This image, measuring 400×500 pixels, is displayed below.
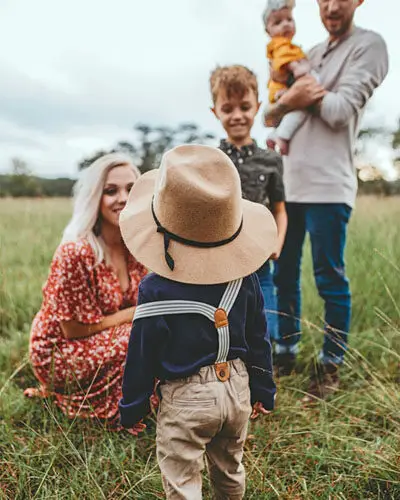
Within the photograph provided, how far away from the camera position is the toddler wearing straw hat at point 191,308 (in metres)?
1.28

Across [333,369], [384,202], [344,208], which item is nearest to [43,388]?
[333,369]

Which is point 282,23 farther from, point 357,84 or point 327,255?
point 327,255

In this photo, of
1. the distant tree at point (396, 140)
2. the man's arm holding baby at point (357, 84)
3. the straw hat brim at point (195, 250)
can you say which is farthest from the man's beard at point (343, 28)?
the distant tree at point (396, 140)

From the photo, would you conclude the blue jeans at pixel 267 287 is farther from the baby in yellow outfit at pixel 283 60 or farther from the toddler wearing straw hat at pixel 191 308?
the toddler wearing straw hat at pixel 191 308

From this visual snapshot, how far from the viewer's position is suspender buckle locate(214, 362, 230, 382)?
4.35 ft

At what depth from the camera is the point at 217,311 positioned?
1.30 metres

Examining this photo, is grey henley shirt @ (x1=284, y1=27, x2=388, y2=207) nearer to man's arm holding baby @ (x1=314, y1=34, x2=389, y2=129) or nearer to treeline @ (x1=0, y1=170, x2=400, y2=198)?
man's arm holding baby @ (x1=314, y1=34, x2=389, y2=129)

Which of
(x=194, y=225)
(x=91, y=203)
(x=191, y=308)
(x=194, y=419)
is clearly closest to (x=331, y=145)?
(x=91, y=203)

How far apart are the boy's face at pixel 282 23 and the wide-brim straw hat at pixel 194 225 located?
1813 millimetres

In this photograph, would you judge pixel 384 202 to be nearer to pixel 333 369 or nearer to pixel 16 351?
pixel 333 369

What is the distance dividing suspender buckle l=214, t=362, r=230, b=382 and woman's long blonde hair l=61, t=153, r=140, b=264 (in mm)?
Result: 1147

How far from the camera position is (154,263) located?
1.29 meters

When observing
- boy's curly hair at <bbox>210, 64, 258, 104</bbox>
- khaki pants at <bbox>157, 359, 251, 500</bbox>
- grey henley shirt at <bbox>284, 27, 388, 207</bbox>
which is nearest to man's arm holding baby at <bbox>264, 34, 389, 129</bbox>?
grey henley shirt at <bbox>284, 27, 388, 207</bbox>

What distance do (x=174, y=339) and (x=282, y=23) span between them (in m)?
2.23
